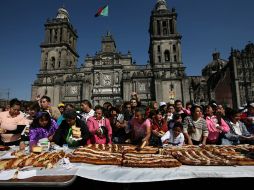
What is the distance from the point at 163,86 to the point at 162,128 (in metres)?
34.4

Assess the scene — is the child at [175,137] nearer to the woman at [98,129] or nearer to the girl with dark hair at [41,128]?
the woman at [98,129]

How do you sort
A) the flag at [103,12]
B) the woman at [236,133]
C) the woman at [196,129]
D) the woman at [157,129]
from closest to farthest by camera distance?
the woman at [196,129]
the woman at [236,133]
the woman at [157,129]
the flag at [103,12]

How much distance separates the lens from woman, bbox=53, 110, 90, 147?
5516 mm

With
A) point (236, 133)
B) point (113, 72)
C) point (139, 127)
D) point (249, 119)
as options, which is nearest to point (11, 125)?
point (139, 127)

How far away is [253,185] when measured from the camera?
3672 mm

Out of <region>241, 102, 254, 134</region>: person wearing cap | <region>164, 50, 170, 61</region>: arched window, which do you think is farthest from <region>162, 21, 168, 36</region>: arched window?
<region>241, 102, 254, 134</region>: person wearing cap

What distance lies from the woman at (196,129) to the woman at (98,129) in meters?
2.38

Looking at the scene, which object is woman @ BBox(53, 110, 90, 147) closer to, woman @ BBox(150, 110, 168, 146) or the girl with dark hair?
the girl with dark hair

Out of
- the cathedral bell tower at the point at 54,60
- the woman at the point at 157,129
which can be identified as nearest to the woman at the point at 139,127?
the woman at the point at 157,129

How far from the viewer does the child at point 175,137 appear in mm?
6051

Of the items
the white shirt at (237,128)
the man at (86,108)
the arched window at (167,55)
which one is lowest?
the white shirt at (237,128)

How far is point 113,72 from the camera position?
4259cm

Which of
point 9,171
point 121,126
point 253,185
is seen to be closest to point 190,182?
point 253,185

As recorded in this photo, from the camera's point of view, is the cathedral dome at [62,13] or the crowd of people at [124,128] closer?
the crowd of people at [124,128]
